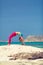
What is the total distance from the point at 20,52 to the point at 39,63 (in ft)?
2.49

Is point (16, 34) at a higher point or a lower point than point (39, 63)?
higher

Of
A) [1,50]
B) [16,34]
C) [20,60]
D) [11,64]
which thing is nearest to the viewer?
[11,64]

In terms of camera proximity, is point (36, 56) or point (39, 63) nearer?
point (39, 63)

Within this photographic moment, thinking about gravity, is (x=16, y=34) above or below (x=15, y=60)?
above

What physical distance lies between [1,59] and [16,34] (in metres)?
4.80

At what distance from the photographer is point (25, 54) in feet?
16.9

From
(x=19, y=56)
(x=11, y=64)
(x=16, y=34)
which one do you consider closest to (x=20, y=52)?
(x=19, y=56)

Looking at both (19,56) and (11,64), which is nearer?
(11,64)

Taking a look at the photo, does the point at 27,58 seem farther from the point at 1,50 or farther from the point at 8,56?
the point at 1,50

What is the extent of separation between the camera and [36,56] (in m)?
5.34

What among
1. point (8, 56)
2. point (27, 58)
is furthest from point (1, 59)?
point (27, 58)

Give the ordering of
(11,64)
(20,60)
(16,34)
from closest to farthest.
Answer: (11,64) → (20,60) → (16,34)

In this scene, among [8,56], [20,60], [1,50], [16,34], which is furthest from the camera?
[16,34]

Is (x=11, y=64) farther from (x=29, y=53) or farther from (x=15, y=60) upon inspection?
(x=29, y=53)
